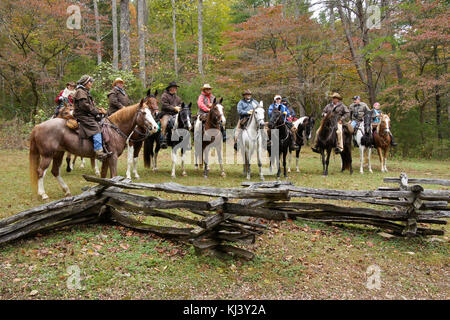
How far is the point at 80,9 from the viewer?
66.6 feet

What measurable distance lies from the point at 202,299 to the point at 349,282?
2089 millimetres

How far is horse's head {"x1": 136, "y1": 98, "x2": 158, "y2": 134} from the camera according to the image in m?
8.77

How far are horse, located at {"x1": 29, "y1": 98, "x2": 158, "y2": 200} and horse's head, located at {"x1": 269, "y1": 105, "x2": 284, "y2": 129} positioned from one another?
456 cm

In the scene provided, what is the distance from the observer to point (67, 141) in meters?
7.54

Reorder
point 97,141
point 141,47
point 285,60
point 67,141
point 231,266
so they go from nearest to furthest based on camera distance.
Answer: point 231,266, point 67,141, point 97,141, point 141,47, point 285,60

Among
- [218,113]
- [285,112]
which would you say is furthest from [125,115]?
[285,112]

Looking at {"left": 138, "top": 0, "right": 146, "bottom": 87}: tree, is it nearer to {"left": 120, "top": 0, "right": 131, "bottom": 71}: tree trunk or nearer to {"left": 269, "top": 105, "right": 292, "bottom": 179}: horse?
{"left": 120, "top": 0, "right": 131, "bottom": 71}: tree trunk

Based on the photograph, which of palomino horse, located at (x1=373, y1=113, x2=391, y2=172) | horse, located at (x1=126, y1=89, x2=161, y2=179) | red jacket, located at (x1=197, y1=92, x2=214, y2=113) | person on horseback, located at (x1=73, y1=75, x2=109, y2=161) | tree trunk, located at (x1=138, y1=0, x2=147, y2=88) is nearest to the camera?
person on horseback, located at (x1=73, y1=75, x2=109, y2=161)

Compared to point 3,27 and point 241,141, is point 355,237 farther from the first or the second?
point 3,27

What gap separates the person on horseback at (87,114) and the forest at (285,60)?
31.3ft

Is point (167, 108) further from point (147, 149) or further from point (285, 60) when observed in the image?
point (285, 60)

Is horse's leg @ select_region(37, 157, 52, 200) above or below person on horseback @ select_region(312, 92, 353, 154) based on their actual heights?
below

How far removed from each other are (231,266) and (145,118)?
5.04 meters

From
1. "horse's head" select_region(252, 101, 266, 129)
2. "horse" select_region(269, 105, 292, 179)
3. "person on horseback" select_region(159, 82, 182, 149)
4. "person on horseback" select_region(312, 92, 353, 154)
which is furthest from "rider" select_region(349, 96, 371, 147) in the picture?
"person on horseback" select_region(159, 82, 182, 149)
